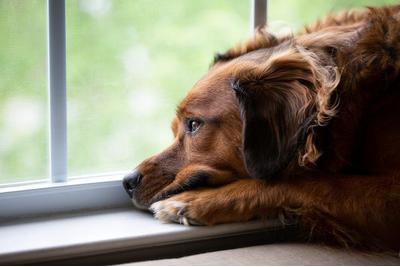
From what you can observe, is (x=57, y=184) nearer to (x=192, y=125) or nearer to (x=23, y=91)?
(x=23, y=91)

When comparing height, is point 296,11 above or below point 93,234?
above

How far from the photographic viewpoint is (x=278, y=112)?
1821mm

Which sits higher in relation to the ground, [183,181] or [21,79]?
[21,79]

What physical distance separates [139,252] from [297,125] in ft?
1.92

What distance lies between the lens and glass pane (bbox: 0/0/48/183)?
189 cm

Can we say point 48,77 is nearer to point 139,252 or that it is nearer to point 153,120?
point 153,120

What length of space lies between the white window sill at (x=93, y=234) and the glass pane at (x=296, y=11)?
79 centimetres

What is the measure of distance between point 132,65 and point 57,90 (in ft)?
1.16

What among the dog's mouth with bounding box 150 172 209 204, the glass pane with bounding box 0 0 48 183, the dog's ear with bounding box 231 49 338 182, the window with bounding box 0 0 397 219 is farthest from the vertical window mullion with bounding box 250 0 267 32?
the glass pane with bounding box 0 0 48 183

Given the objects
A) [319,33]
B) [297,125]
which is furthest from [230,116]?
[319,33]

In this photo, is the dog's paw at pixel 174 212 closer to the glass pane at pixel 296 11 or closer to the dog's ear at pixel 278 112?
the dog's ear at pixel 278 112

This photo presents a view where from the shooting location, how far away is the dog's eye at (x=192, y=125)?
2029 mm

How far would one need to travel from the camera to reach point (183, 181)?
6.47 feet

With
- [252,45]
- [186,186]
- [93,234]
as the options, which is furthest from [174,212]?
[252,45]
